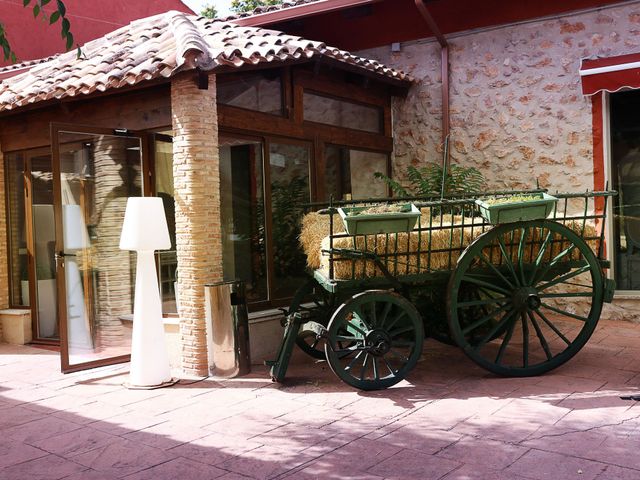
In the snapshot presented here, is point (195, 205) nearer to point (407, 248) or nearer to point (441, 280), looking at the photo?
point (407, 248)

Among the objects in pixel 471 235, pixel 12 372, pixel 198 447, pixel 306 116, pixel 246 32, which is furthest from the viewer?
pixel 306 116

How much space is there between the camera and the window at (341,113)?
712 centimetres

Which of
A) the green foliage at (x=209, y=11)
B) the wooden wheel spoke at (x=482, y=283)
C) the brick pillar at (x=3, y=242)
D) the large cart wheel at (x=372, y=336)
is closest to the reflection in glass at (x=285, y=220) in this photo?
the large cart wheel at (x=372, y=336)

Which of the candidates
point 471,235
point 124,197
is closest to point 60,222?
point 124,197

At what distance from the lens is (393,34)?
834cm

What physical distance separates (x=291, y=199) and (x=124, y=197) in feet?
5.52

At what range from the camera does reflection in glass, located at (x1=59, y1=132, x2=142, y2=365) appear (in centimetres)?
620

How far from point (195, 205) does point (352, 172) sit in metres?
2.63

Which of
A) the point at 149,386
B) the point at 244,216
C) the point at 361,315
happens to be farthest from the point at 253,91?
the point at 149,386

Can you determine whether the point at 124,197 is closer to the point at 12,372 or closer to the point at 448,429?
the point at 12,372

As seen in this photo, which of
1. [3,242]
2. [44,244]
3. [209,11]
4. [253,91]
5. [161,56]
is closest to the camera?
[161,56]

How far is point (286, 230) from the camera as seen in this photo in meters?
6.75

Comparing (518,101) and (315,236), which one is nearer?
(315,236)

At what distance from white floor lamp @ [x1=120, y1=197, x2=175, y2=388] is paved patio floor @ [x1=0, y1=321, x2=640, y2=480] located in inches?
7.8
